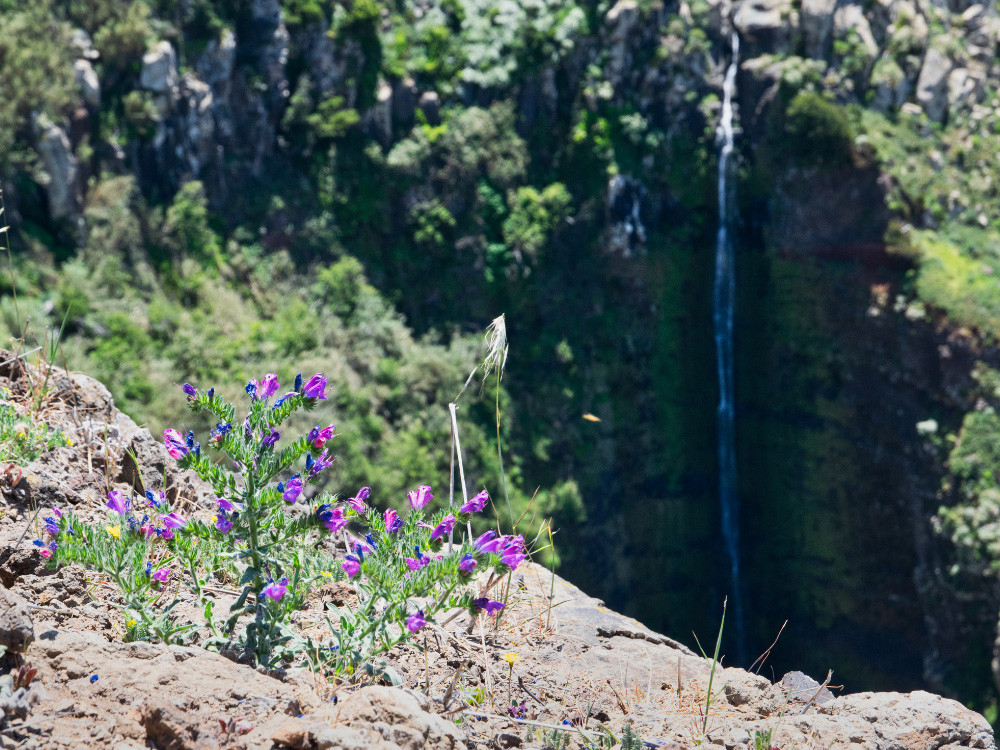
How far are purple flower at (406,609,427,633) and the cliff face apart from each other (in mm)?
12950

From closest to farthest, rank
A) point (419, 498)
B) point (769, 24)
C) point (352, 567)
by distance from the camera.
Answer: point (352, 567), point (419, 498), point (769, 24)

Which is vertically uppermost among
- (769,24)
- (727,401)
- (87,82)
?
(769,24)

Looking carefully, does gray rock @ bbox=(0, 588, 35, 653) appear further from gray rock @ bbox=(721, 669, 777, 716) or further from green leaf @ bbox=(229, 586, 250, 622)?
gray rock @ bbox=(721, 669, 777, 716)

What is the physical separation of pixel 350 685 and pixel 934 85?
67.8 feet

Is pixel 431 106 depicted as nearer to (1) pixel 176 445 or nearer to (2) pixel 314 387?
(2) pixel 314 387

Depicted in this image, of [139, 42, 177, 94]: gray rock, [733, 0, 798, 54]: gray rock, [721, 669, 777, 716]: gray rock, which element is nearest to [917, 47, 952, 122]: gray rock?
[733, 0, 798, 54]: gray rock

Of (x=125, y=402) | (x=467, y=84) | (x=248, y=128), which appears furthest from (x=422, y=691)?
(x=467, y=84)

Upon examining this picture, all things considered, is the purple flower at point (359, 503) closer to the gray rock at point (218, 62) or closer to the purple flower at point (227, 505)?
the purple flower at point (227, 505)

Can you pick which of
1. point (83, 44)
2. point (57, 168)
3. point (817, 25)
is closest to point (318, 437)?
point (57, 168)

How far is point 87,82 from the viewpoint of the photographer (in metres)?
14.6

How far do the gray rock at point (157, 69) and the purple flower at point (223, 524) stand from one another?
14.8m

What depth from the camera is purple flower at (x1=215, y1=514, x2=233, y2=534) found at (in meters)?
3.01

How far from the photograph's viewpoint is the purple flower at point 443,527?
126 inches

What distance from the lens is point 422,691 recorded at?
3207mm
